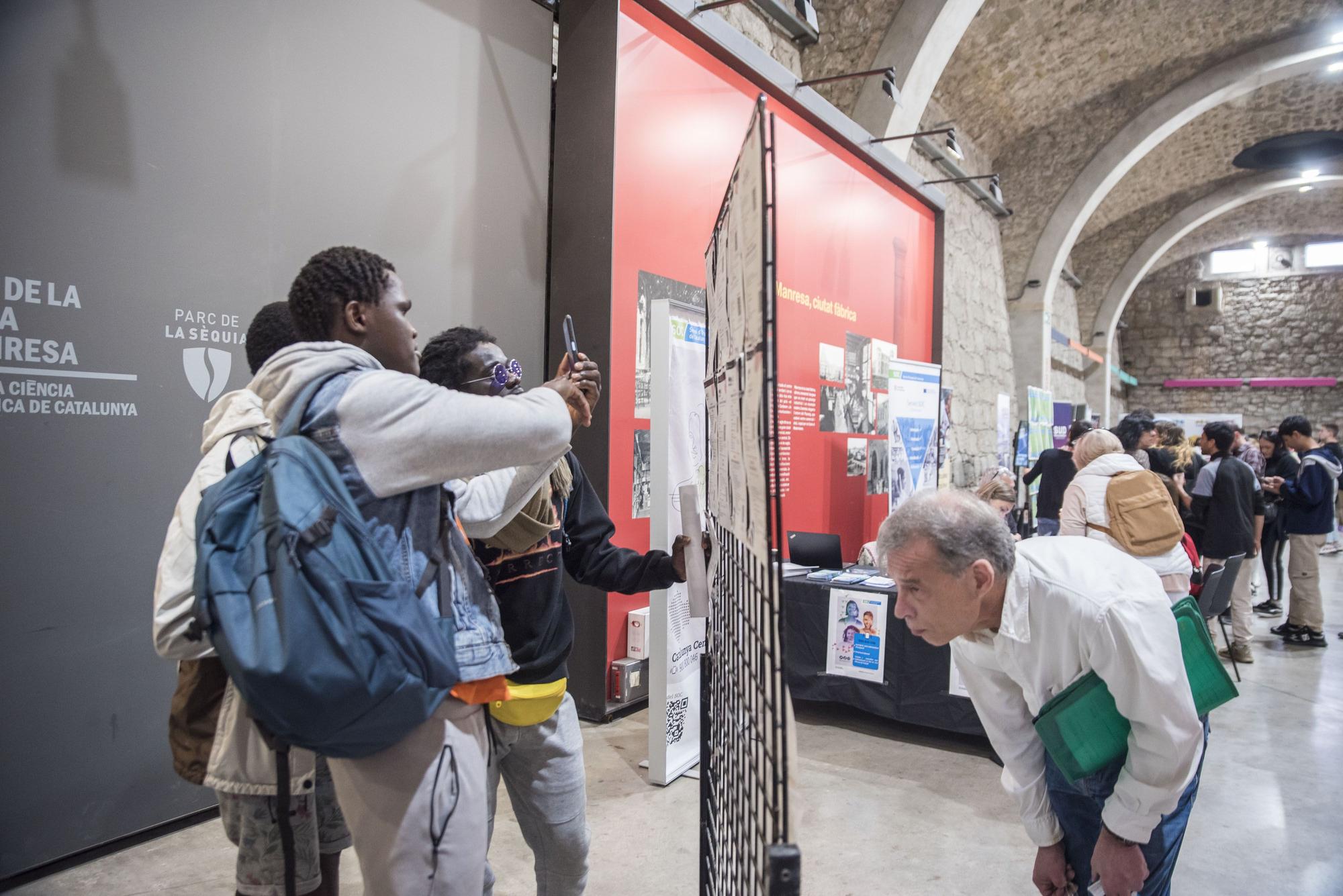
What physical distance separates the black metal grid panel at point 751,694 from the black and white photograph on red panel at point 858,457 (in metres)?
5.18

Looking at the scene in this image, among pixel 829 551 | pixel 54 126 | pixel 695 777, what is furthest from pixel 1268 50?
pixel 54 126

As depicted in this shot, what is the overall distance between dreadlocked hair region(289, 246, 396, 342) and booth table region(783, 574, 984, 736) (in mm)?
2602

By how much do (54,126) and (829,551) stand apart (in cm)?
387

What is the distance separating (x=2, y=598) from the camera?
7.17ft

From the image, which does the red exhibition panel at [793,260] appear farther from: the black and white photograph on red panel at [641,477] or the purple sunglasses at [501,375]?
the purple sunglasses at [501,375]

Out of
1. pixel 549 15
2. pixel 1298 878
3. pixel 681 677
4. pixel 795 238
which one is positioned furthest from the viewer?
pixel 795 238

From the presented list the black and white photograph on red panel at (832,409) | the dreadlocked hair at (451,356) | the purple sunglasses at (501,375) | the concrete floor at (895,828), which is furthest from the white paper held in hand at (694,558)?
the black and white photograph on red panel at (832,409)

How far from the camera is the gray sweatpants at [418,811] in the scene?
3.27 feet

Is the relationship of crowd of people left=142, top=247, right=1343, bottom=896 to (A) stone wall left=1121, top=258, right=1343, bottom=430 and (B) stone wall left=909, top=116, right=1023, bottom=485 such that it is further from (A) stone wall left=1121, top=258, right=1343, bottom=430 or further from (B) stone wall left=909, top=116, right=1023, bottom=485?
(A) stone wall left=1121, top=258, right=1343, bottom=430

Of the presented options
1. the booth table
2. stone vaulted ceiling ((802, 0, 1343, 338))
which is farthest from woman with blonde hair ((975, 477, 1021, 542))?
stone vaulted ceiling ((802, 0, 1343, 338))

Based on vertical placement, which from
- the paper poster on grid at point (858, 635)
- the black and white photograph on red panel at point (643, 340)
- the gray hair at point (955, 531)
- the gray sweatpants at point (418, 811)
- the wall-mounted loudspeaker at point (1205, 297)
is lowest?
the paper poster on grid at point (858, 635)

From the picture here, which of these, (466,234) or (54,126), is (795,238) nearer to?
(466,234)

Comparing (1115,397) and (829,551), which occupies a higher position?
(1115,397)

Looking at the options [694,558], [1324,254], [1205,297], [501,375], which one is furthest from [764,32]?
[1324,254]
